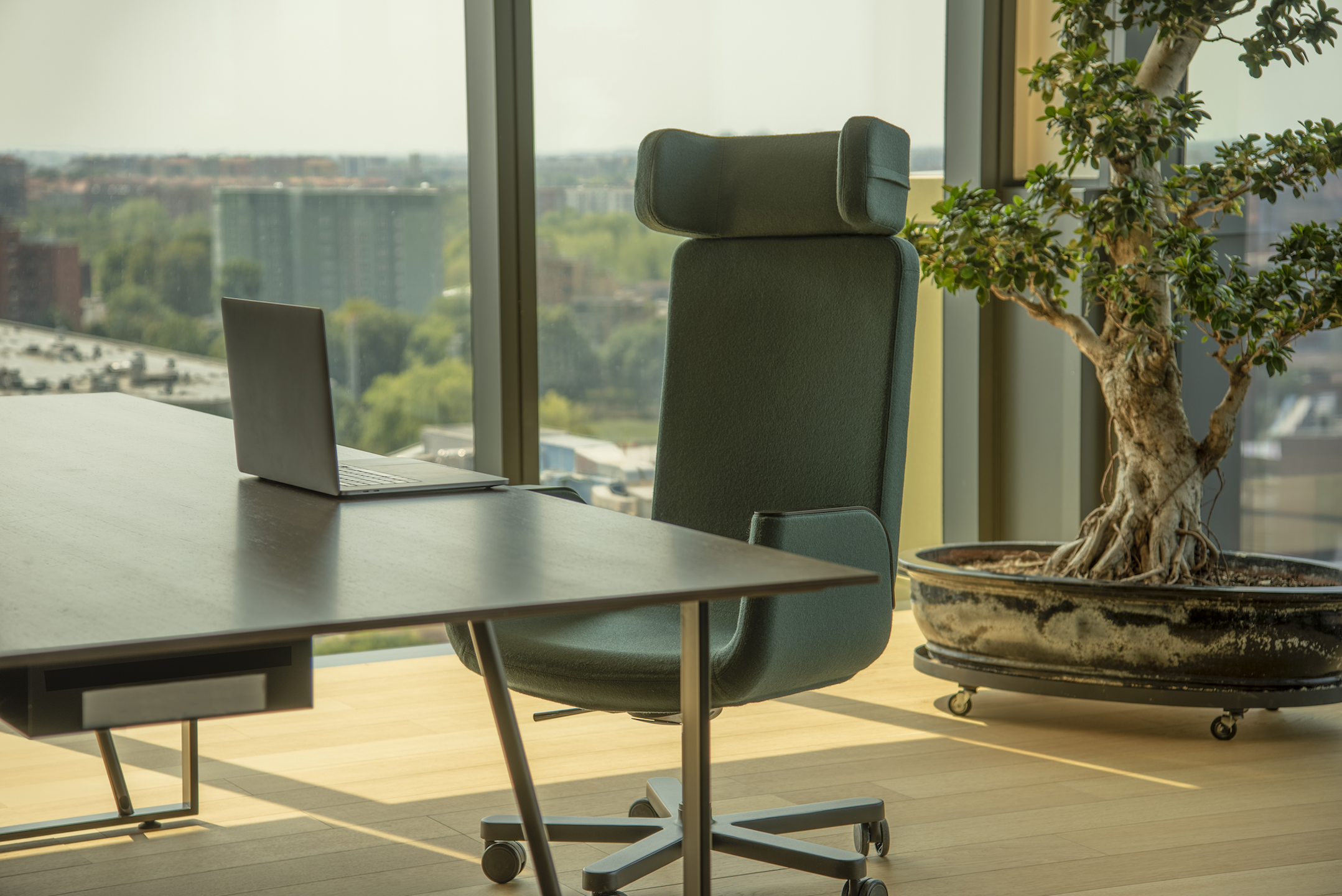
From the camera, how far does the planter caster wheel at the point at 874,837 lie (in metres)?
2.32

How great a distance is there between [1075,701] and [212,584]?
2581 millimetres

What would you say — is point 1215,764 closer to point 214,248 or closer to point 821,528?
point 821,528

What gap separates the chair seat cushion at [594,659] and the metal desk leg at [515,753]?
0.26 metres

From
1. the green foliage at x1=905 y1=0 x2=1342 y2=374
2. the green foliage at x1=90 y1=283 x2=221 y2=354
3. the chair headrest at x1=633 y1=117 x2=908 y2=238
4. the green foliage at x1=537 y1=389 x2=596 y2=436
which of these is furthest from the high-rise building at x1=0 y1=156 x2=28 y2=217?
the green foliage at x1=905 y1=0 x2=1342 y2=374

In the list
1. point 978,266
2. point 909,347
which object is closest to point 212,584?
point 909,347

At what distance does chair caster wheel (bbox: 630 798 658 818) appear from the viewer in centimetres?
241

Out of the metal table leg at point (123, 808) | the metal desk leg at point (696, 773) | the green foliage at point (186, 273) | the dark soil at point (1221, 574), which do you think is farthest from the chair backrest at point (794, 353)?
the green foliage at point (186, 273)

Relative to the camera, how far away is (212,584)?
1.20 meters

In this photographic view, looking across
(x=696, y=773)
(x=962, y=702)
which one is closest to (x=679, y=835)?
(x=696, y=773)

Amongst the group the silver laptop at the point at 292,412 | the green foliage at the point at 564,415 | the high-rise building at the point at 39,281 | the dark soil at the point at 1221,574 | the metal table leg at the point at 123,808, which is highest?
the high-rise building at the point at 39,281

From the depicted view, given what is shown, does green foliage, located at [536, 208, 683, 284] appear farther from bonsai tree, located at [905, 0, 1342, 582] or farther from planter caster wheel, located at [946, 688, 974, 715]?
planter caster wheel, located at [946, 688, 974, 715]

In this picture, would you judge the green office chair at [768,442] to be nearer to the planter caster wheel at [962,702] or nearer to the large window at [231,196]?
the planter caster wheel at [962,702]

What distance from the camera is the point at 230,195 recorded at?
11.7ft

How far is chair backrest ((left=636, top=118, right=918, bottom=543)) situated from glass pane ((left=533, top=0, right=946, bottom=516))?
141 cm
